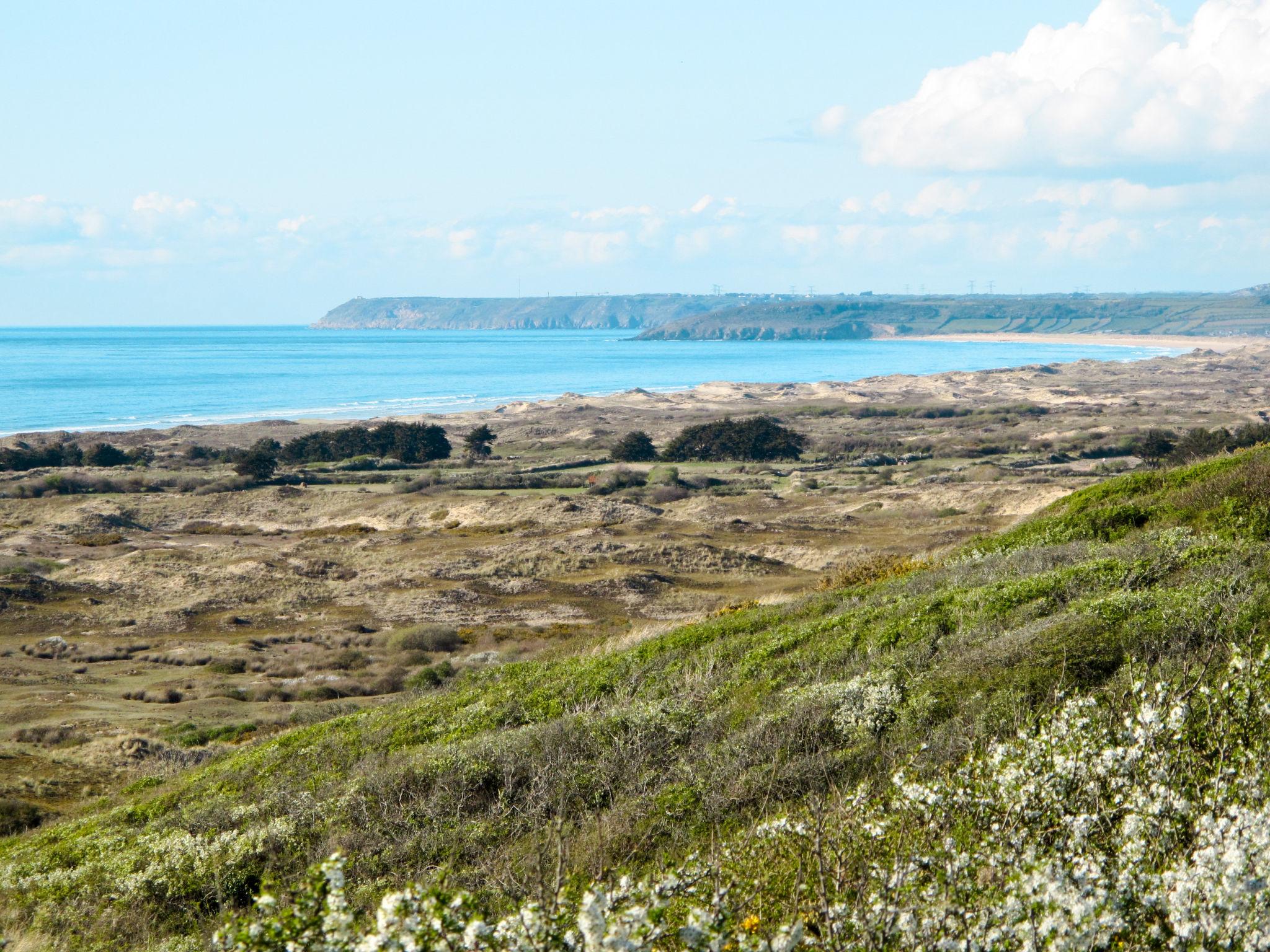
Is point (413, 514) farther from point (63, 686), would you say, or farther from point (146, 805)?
point (146, 805)

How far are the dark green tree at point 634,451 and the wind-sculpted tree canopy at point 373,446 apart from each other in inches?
517

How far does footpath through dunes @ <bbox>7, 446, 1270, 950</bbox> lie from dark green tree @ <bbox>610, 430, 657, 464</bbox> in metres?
52.8

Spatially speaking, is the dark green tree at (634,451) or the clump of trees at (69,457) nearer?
the clump of trees at (69,457)

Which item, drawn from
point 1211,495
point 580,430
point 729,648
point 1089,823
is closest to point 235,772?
point 729,648

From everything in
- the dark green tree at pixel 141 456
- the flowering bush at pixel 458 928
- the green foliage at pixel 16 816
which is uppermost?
the flowering bush at pixel 458 928

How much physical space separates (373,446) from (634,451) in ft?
63.7

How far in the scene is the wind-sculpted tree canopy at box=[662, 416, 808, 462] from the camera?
2904 inches

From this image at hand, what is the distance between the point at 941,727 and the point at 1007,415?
90.5 meters

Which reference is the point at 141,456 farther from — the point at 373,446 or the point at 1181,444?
the point at 1181,444

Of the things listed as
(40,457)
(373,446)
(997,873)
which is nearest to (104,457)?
(40,457)

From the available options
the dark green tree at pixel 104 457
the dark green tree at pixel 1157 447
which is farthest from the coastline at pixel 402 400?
the dark green tree at pixel 1157 447

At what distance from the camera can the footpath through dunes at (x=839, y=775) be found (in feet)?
15.6

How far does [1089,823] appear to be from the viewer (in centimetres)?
496

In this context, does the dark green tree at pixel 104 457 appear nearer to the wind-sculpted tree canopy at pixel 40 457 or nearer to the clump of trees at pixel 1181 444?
the wind-sculpted tree canopy at pixel 40 457
